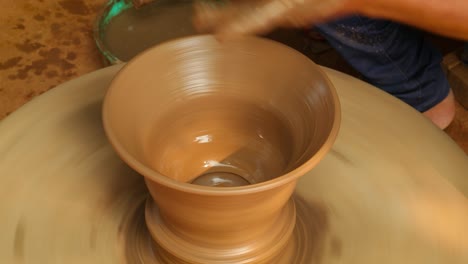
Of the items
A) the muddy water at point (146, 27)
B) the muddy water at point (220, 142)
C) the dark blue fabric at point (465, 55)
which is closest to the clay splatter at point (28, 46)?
the muddy water at point (146, 27)

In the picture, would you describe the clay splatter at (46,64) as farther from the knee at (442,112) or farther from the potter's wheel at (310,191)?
the knee at (442,112)

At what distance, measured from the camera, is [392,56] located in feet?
5.42

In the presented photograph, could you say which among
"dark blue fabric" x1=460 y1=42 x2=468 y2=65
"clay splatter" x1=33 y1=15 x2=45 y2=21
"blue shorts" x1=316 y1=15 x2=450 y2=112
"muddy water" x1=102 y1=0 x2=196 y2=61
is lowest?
"clay splatter" x1=33 y1=15 x2=45 y2=21

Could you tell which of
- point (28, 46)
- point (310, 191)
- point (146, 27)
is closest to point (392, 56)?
point (310, 191)

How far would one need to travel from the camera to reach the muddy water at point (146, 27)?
1.94 metres

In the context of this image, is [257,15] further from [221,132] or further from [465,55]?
[465,55]

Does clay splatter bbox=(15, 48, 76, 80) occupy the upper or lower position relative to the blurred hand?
lower

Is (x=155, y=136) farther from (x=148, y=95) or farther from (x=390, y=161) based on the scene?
(x=390, y=161)

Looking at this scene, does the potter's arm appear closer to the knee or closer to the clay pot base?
the clay pot base

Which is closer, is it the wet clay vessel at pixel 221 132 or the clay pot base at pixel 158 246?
the wet clay vessel at pixel 221 132

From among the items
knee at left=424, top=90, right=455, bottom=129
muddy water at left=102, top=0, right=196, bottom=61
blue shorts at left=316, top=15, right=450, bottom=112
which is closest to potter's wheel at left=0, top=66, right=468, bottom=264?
blue shorts at left=316, top=15, right=450, bottom=112

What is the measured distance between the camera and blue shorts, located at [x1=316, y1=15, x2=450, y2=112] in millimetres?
1592

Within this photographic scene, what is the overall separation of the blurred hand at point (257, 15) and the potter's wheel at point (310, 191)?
258 millimetres

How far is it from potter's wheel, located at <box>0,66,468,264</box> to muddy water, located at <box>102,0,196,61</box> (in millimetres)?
812
